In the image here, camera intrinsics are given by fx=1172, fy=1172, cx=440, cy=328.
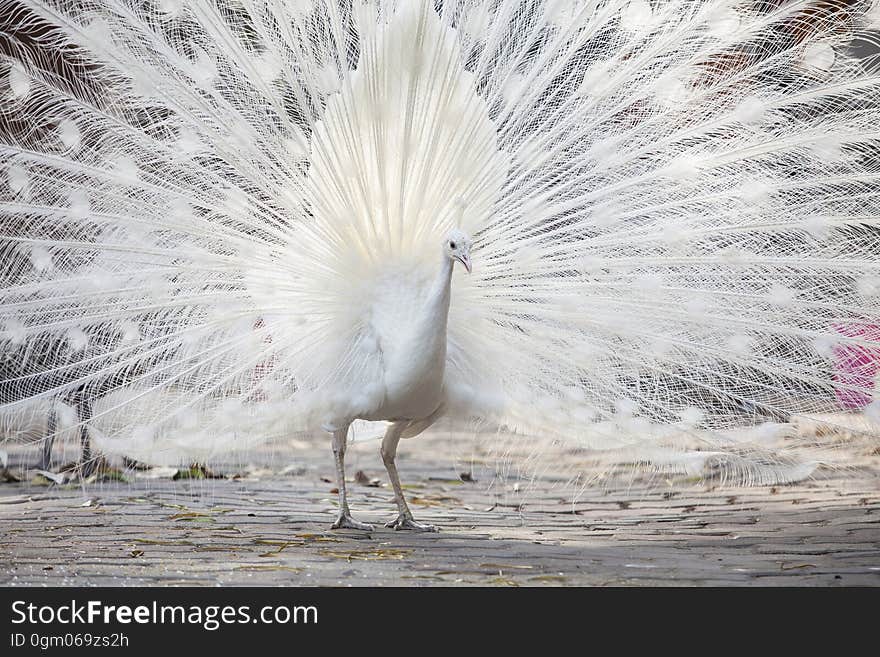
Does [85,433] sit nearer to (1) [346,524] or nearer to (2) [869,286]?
(1) [346,524]

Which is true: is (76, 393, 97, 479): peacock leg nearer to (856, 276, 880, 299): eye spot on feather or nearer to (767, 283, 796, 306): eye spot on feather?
(767, 283, 796, 306): eye spot on feather

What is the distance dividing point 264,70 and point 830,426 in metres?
2.40

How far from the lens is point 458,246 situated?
387cm

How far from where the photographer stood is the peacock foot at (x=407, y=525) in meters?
4.73

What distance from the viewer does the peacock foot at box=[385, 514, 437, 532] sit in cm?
473

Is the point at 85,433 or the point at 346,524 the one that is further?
the point at 346,524

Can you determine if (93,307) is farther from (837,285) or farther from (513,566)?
(837,285)

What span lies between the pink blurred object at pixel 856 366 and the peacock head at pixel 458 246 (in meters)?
1.43

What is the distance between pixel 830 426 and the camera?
4.18 meters

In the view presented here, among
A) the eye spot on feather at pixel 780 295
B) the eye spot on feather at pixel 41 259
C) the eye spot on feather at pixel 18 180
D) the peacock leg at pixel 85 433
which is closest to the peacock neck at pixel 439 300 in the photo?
the eye spot on feather at pixel 780 295

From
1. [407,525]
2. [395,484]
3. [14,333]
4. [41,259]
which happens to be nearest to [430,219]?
[395,484]

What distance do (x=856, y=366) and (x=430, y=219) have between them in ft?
5.40

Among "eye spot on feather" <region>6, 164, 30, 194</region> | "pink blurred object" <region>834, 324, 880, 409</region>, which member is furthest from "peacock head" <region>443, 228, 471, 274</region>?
"eye spot on feather" <region>6, 164, 30, 194</region>

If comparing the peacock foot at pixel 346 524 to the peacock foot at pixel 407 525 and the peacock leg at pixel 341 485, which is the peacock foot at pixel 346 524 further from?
the peacock foot at pixel 407 525
